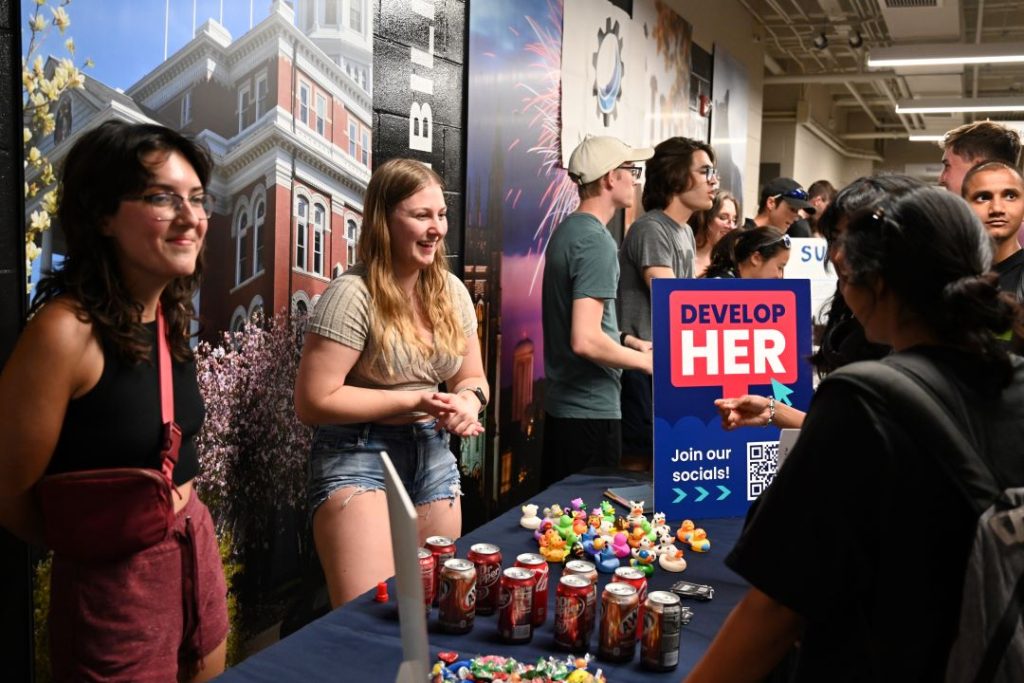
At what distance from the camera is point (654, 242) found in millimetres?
3412

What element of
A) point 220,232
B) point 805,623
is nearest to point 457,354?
point 220,232

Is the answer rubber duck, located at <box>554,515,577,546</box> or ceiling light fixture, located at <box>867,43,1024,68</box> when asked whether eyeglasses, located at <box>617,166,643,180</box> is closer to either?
rubber duck, located at <box>554,515,577,546</box>

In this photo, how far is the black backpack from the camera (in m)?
0.93

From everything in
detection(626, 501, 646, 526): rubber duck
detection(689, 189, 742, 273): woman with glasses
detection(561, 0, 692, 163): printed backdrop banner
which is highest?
detection(561, 0, 692, 163): printed backdrop banner

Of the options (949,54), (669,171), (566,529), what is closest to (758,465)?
(566,529)

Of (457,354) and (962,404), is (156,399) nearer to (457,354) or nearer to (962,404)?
(457,354)

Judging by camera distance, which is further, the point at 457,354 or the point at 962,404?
the point at 457,354

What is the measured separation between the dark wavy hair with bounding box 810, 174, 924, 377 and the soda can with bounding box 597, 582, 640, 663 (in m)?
0.46

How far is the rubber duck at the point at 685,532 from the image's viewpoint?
2139 millimetres

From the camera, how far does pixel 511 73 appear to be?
14.8ft

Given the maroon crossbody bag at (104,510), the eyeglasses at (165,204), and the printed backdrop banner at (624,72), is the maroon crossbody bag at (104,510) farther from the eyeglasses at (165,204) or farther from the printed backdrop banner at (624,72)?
the printed backdrop banner at (624,72)

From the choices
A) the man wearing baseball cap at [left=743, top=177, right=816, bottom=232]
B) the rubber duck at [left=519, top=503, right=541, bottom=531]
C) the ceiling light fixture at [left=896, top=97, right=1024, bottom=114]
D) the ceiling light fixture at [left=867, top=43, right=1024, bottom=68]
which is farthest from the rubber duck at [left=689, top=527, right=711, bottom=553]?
the ceiling light fixture at [left=896, top=97, right=1024, bottom=114]

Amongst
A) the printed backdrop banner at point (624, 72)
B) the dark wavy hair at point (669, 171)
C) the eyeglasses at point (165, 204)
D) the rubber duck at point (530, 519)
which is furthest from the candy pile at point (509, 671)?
the printed backdrop banner at point (624, 72)

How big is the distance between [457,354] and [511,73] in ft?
8.24
